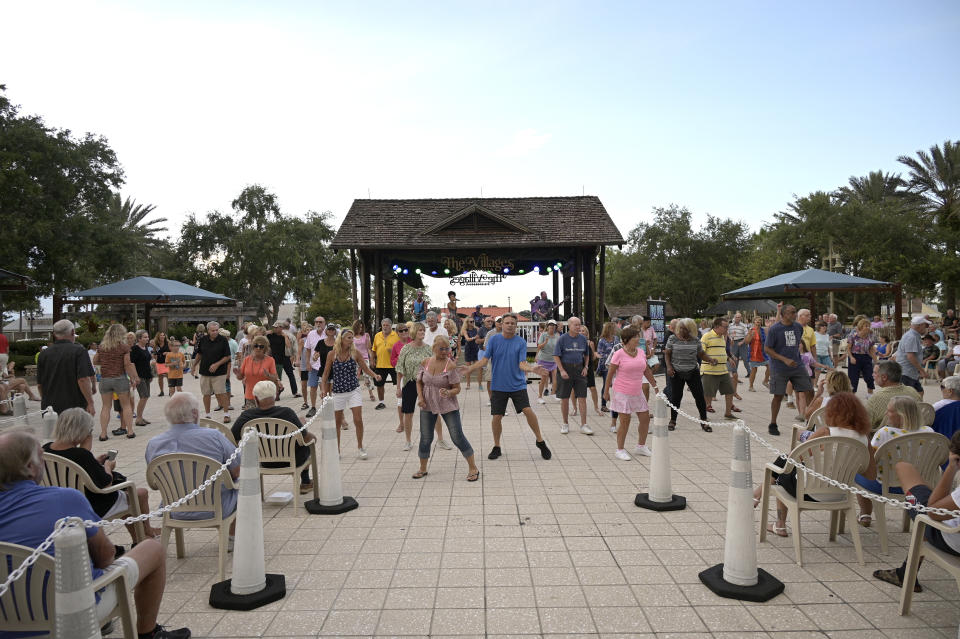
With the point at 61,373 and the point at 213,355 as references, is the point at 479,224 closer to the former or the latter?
the point at 213,355

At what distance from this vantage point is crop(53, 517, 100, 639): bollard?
236cm

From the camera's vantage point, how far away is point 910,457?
427 centimetres

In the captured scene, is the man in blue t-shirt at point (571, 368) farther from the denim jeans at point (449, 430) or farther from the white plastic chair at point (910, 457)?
the white plastic chair at point (910, 457)

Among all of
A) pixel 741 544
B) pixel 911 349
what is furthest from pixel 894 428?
pixel 911 349

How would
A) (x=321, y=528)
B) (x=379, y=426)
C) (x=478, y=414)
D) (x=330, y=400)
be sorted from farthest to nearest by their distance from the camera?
(x=478, y=414) → (x=379, y=426) → (x=330, y=400) → (x=321, y=528)

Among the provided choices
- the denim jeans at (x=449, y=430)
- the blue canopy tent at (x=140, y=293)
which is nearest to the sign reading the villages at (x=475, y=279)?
the blue canopy tent at (x=140, y=293)

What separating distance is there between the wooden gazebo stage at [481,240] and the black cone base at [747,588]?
1466 cm

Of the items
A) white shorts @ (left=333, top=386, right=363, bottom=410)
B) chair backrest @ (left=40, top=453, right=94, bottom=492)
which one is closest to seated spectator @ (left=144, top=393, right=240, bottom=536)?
chair backrest @ (left=40, top=453, right=94, bottom=492)

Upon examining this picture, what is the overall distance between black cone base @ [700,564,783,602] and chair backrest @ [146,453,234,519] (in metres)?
3.37

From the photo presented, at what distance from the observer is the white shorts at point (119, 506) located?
4091 millimetres

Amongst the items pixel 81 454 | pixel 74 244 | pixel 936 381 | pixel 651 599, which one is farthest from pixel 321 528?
pixel 74 244

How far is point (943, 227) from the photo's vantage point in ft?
118

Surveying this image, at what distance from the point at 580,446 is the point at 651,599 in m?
4.61

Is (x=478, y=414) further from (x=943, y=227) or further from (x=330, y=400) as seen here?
(x=943, y=227)
